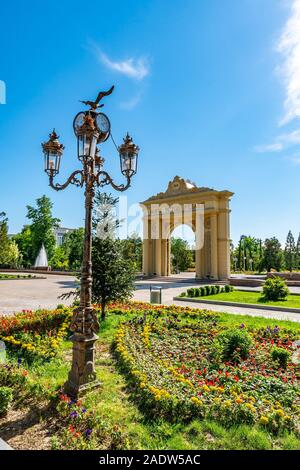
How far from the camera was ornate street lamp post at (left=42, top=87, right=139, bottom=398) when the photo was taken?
13.1 feet

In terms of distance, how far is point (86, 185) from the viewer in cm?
439

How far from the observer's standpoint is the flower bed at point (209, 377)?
3340 millimetres

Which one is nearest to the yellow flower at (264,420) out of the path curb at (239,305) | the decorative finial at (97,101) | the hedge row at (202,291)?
the decorative finial at (97,101)

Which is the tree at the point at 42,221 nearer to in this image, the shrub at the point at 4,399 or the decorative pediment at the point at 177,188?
the decorative pediment at the point at 177,188

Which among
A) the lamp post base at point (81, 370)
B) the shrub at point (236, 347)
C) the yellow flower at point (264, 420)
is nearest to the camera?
the yellow flower at point (264, 420)

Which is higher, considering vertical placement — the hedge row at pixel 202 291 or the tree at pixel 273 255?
the tree at pixel 273 255

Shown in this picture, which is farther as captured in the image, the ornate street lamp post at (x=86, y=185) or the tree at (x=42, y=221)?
the tree at (x=42, y=221)

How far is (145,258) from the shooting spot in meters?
30.9

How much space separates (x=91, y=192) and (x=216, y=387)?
3.31 meters

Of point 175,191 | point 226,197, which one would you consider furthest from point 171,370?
point 175,191

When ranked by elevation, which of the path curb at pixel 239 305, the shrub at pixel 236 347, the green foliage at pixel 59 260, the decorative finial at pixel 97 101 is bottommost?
the path curb at pixel 239 305

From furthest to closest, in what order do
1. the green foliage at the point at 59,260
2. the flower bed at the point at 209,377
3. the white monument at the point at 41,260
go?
the green foliage at the point at 59,260, the white monument at the point at 41,260, the flower bed at the point at 209,377

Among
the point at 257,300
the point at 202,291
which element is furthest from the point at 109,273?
the point at 257,300

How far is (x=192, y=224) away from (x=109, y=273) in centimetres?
2251
